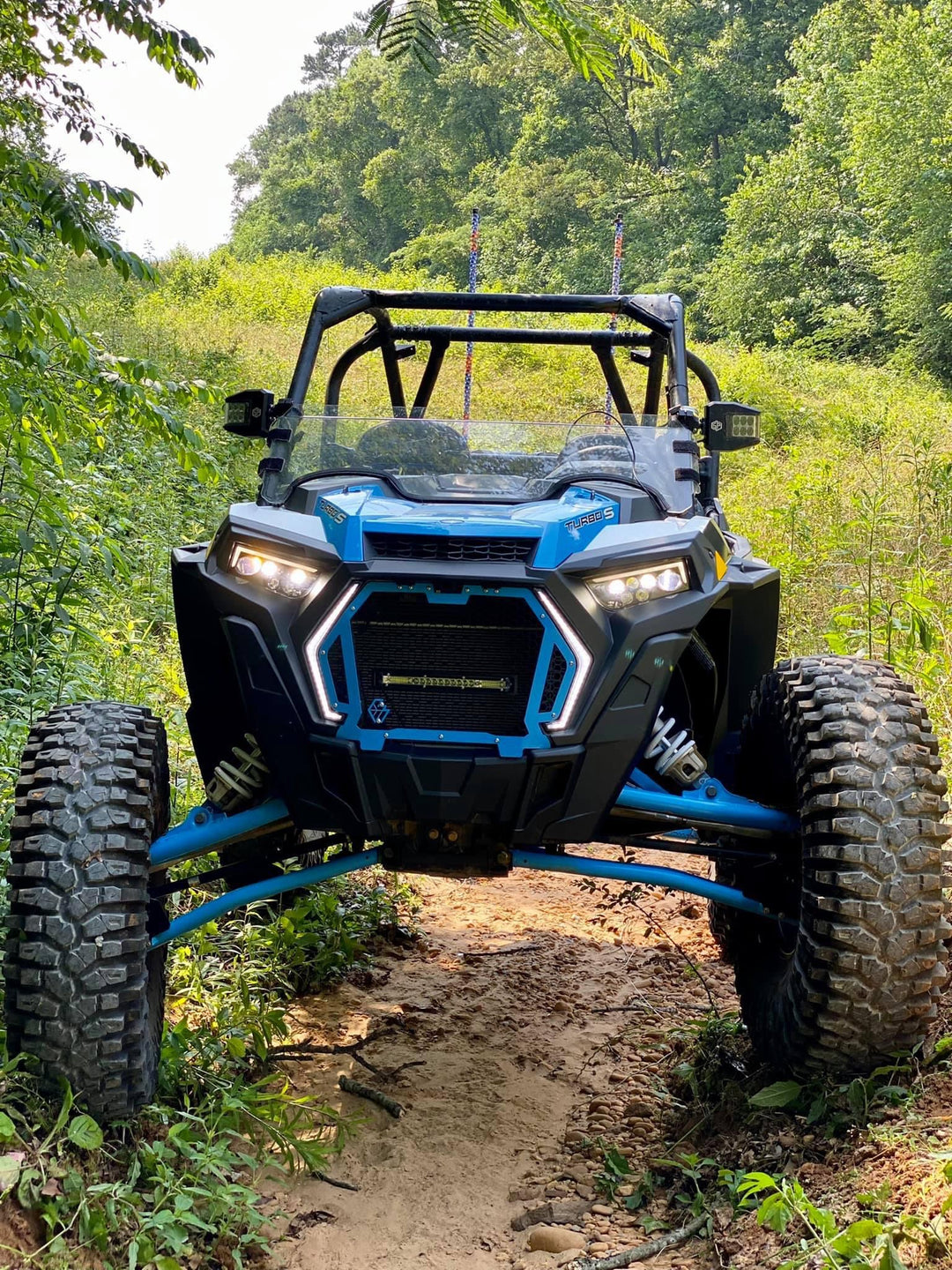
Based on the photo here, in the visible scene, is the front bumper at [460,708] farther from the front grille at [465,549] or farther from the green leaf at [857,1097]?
the green leaf at [857,1097]

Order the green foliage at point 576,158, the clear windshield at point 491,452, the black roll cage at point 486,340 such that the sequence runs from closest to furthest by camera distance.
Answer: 1. the clear windshield at point 491,452
2. the black roll cage at point 486,340
3. the green foliage at point 576,158

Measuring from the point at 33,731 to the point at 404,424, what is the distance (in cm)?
155

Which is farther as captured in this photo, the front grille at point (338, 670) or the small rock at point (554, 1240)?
the front grille at point (338, 670)

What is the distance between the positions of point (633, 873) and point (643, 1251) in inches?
36.1

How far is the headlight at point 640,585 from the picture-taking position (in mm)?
3098

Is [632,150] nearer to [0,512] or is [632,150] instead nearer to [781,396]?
[781,396]

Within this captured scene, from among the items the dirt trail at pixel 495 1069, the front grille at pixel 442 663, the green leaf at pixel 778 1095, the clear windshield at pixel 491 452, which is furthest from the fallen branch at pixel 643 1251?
the clear windshield at pixel 491 452

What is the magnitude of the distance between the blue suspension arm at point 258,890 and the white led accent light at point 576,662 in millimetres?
702

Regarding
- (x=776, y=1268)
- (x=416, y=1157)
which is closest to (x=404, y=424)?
(x=416, y=1157)

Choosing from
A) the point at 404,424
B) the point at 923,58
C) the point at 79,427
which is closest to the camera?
the point at 404,424

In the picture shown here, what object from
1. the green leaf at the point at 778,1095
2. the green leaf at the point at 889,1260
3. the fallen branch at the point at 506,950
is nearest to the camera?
the green leaf at the point at 889,1260

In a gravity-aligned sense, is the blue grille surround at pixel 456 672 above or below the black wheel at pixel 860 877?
above

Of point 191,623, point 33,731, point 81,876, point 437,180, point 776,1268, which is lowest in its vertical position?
point 776,1268

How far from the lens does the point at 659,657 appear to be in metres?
3.12
